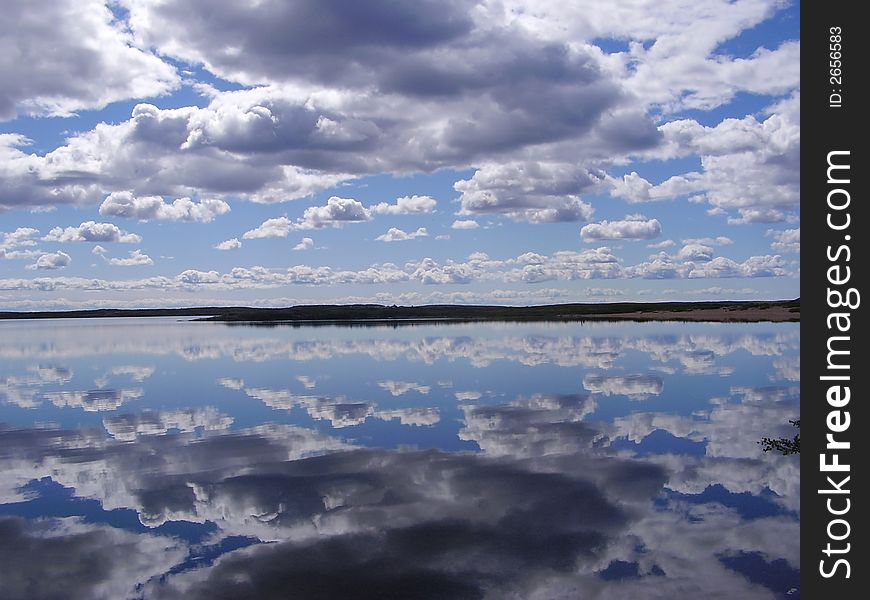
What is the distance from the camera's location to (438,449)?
2481 cm

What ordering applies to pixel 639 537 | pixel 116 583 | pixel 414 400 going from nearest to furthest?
1. pixel 116 583
2. pixel 639 537
3. pixel 414 400

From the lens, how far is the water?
13.9 metres

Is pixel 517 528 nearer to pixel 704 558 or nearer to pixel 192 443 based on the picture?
pixel 704 558

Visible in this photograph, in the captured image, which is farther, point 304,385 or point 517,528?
point 304,385

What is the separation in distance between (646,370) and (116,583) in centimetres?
4007

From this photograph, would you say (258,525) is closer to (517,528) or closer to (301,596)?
(301,596)

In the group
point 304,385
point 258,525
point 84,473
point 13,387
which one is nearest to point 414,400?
point 304,385

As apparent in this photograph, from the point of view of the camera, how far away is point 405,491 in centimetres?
1972

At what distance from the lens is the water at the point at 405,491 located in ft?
45.5

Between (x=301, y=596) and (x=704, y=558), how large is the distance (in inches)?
324

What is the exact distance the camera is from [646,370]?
48.0 m

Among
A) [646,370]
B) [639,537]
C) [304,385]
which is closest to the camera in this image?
[639,537]

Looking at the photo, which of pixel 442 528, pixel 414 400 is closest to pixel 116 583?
pixel 442 528
